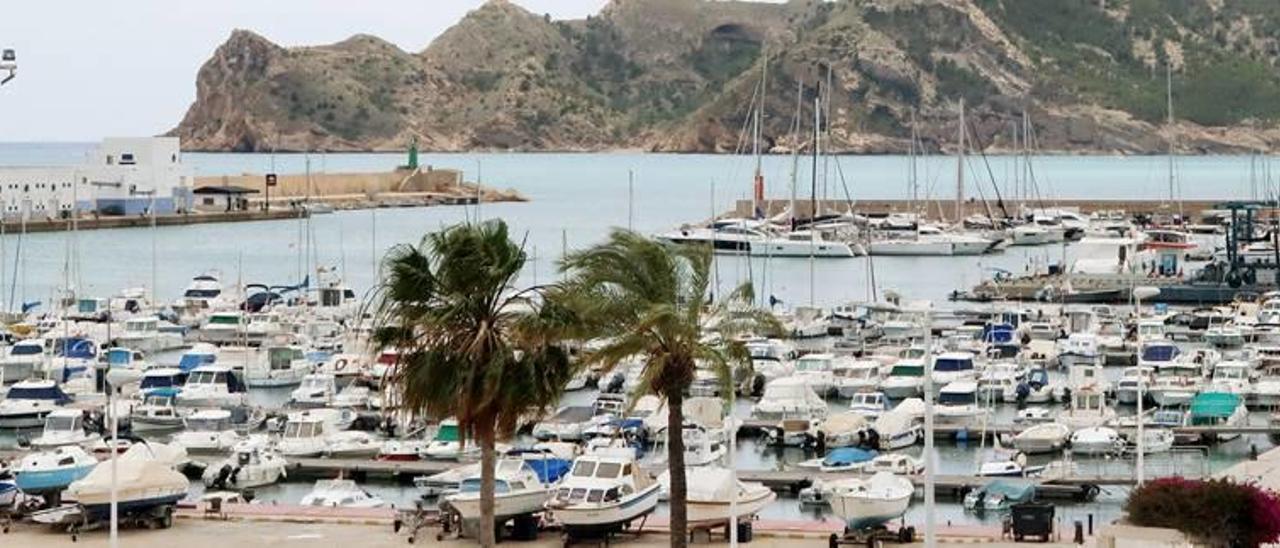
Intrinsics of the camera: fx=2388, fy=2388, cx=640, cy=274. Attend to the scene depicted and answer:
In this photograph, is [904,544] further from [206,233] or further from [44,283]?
[206,233]

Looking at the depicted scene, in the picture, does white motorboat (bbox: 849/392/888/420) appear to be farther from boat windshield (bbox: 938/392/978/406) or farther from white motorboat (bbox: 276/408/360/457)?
white motorboat (bbox: 276/408/360/457)

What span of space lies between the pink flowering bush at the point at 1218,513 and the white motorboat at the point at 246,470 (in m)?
22.5

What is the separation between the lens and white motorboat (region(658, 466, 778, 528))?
3259cm

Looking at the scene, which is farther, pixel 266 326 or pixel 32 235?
pixel 32 235

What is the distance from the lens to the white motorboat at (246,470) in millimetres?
44781

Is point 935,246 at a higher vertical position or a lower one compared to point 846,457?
higher

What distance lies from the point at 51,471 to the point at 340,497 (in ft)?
15.6

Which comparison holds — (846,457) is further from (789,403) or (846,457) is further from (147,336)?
(147,336)

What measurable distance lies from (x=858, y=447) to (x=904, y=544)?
16.7 m

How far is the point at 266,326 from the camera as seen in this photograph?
242 ft

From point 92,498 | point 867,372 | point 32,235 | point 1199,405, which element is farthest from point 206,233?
point 92,498

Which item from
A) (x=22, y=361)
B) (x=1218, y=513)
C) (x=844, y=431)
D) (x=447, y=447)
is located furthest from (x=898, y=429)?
(x=22, y=361)

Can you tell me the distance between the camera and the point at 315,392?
184 ft

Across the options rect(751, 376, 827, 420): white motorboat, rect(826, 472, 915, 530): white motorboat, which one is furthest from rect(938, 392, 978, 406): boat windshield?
rect(826, 472, 915, 530): white motorboat
